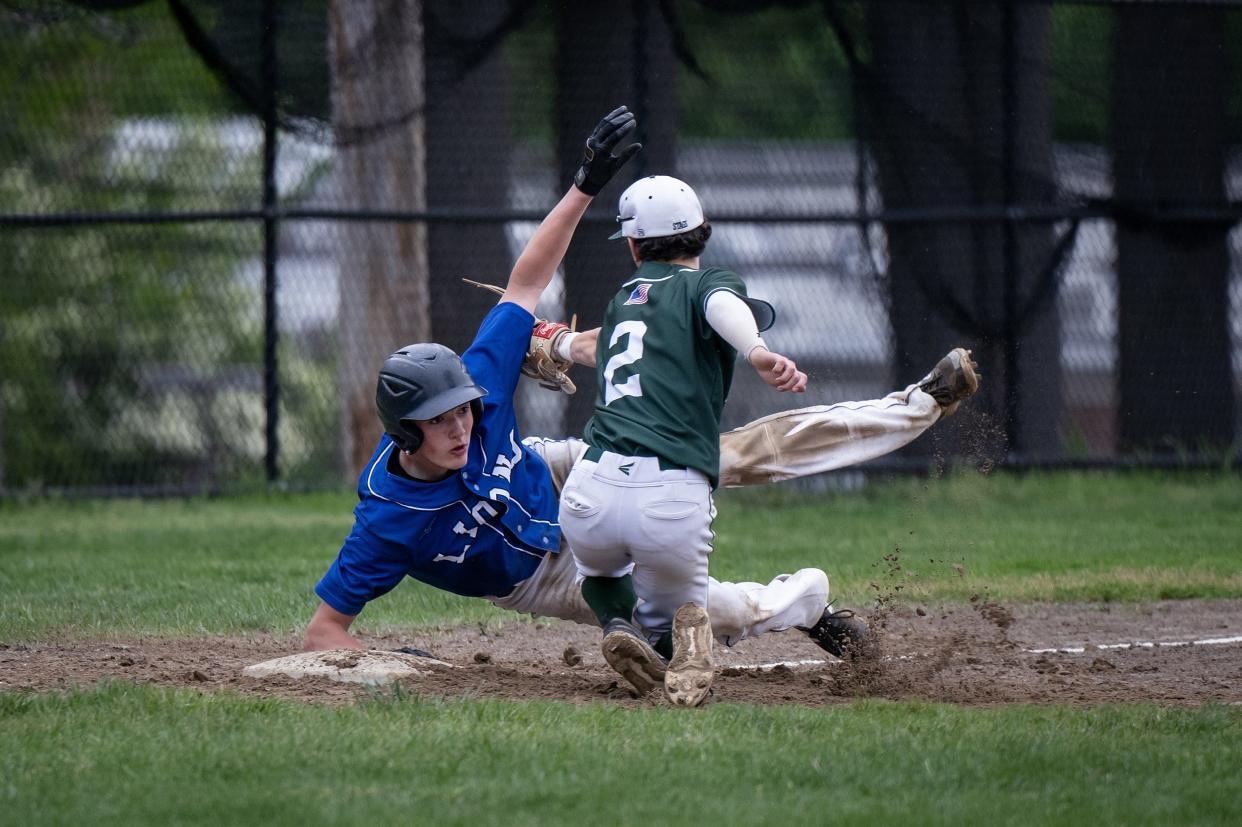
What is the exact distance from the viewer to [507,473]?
18.0 feet

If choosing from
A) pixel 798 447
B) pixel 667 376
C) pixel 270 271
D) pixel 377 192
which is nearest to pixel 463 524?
pixel 667 376

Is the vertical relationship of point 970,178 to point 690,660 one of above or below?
above

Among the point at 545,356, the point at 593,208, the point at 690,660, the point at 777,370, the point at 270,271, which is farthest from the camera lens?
the point at 593,208

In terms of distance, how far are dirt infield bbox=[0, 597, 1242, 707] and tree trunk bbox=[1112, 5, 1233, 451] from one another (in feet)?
16.7

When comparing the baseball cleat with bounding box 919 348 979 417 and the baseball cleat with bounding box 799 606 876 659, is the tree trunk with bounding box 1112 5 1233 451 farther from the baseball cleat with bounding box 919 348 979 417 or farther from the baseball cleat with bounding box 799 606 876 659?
the baseball cleat with bounding box 799 606 876 659

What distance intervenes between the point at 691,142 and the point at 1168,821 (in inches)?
352

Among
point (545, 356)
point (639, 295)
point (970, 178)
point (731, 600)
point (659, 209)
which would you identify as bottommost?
point (731, 600)

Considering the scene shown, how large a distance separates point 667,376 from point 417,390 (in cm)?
85

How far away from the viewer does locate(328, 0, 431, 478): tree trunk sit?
38.3 ft

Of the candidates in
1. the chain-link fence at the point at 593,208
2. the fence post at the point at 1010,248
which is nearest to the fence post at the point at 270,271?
the chain-link fence at the point at 593,208

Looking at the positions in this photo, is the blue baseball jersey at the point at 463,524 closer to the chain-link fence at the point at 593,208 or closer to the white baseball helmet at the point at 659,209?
the white baseball helmet at the point at 659,209

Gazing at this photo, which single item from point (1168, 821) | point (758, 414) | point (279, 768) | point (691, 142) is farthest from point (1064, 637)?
point (691, 142)

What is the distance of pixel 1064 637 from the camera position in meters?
6.70

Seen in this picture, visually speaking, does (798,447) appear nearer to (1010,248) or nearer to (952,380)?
(952,380)
